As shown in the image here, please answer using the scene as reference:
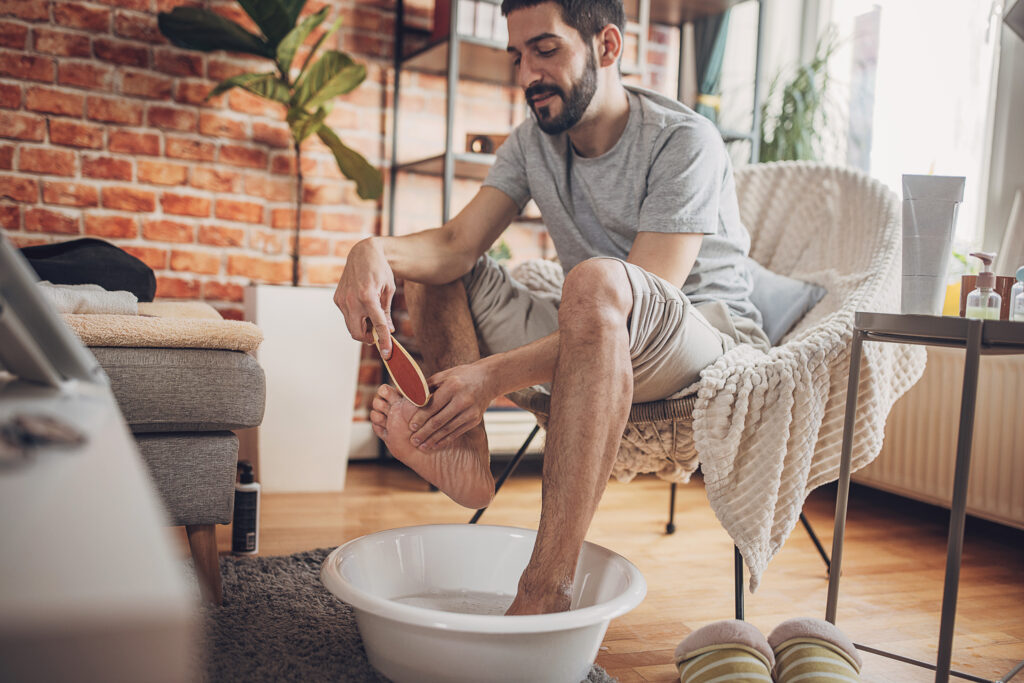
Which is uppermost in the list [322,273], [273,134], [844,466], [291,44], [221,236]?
[291,44]

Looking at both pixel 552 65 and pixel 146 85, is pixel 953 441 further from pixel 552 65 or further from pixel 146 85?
pixel 146 85

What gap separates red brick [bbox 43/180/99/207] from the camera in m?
2.32

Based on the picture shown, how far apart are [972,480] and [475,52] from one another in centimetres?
187

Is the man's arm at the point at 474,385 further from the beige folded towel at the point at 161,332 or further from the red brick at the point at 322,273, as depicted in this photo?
the red brick at the point at 322,273

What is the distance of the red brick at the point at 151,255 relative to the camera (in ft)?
7.97

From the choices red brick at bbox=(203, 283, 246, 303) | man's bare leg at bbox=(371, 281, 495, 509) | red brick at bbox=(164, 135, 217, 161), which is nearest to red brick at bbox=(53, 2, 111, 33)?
red brick at bbox=(164, 135, 217, 161)

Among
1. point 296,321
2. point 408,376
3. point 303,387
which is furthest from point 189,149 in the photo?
point 408,376

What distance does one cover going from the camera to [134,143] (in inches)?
94.5

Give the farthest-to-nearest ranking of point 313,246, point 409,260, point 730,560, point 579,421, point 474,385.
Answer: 1. point 313,246
2. point 730,560
3. point 409,260
4. point 474,385
5. point 579,421

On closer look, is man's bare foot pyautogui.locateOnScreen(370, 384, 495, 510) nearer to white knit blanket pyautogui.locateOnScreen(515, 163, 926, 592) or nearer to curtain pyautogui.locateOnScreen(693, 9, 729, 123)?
white knit blanket pyautogui.locateOnScreen(515, 163, 926, 592)

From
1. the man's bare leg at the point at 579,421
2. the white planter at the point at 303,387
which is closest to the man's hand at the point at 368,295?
the man's bare leg at the point at 579,421

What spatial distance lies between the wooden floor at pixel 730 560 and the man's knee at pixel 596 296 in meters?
0.53

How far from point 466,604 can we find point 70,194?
186 centimetres

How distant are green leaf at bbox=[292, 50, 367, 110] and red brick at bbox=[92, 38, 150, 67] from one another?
0.50 metres
